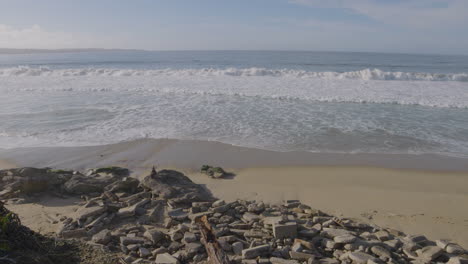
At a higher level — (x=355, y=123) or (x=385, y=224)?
A: (x=355, y=123)

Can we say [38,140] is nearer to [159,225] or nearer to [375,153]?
[159,225]

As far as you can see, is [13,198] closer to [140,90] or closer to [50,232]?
[50,232]

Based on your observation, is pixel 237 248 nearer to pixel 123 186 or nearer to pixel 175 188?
pixel 175 188

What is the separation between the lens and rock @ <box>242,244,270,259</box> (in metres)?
3.79

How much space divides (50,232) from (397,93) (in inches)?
690

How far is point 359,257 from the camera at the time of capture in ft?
12.4

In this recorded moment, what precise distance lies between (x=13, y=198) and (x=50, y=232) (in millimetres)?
1708

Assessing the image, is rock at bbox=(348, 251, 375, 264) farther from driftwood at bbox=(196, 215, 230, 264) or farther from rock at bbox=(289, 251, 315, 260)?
driftwood at bbox=(196, 215, 230, 264)

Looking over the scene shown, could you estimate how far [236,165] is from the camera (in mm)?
7441

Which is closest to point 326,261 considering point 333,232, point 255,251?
point 333,232

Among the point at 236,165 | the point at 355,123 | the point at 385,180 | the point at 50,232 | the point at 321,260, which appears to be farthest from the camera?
the point at 355,123

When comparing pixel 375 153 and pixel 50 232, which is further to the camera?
pixel 375 153

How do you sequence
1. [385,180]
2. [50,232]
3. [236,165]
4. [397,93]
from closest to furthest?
[50,232] < [385,180] < [236,165] < [397,93]

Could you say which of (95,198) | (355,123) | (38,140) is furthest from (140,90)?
(95,198)
